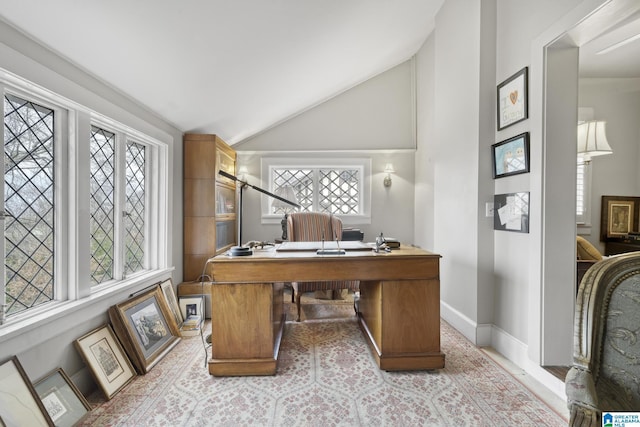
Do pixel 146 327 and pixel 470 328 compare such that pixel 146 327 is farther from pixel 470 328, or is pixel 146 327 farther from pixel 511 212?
pixel 511 212

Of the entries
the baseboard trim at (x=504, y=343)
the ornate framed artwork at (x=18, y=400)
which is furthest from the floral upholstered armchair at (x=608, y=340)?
the ornate framed artwork at (x=18, y=400)

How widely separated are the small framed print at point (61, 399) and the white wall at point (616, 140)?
540cm

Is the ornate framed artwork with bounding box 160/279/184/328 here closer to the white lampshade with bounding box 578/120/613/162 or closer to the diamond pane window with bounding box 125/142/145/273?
the diamond pane window with bounding box 125/142/145/273

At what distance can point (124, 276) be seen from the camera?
2.22m

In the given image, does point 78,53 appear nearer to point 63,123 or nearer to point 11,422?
point 63,123

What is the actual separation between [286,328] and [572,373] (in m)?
2.16

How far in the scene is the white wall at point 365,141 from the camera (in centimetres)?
458

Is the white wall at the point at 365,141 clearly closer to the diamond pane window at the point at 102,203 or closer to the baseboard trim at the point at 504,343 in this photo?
the baseboard trim at the point at 504,343

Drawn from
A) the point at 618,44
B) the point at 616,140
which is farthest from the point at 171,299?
the point at 616,140

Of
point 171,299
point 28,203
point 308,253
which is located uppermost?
point 28,203

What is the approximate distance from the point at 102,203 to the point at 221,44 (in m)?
1.47

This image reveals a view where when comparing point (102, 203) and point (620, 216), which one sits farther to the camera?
point (620, 216)

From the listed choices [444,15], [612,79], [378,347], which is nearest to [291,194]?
[378,347]

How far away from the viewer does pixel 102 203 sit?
2035 millimetres
